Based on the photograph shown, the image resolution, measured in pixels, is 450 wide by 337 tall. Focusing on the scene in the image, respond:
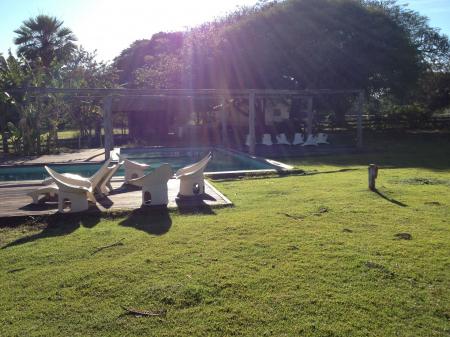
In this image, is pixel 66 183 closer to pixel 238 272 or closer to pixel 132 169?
pixel 132 169

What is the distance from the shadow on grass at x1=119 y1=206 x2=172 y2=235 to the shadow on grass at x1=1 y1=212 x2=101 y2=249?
527 mm

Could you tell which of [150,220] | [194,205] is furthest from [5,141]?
[150,220]

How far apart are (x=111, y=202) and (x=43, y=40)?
83.0ft

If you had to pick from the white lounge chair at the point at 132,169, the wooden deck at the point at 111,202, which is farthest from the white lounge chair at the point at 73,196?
the white lounge chair at the point at 132,169

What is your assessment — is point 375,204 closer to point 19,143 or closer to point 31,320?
point 31,320

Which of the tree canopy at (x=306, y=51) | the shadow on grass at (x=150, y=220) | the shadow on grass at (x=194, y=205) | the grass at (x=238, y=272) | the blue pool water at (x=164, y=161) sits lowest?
the grass at (x=238, y=272)

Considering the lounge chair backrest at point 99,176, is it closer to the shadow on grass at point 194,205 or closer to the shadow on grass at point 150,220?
the shadow on grass at point 150,220

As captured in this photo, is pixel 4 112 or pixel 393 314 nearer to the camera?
pixel 393 314

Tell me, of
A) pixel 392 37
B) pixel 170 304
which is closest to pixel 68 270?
pixel 170 304

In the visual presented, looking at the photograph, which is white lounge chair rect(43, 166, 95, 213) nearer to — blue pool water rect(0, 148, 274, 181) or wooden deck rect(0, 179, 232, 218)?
wooden deck rect(0, 179, 232, 218)

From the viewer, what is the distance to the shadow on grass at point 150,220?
18.7 ft

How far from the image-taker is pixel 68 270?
4.18 metres

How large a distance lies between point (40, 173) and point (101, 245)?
10.2 meters

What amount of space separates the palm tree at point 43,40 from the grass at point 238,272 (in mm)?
25399
